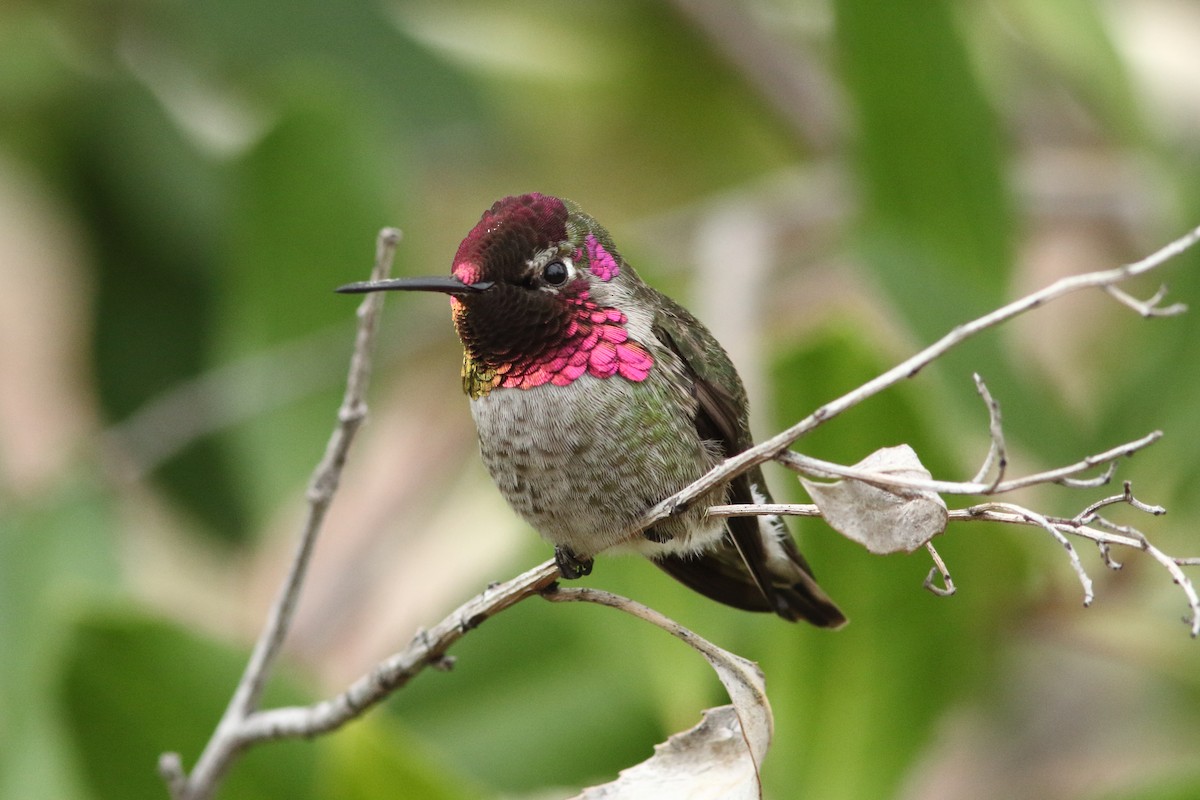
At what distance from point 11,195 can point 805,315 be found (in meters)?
1.97

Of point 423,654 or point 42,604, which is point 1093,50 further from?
point 42,604

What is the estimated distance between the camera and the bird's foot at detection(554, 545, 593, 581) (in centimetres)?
122

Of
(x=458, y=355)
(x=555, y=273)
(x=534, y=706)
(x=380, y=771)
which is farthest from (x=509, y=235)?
(x=458, y=355)

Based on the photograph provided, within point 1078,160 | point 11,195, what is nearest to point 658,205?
point 1078,160

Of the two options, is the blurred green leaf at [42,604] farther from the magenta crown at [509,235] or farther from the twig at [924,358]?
the twig at [924,358]

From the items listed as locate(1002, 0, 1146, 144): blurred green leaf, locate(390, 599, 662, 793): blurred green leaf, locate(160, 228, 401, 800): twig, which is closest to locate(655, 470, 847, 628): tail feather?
locate(160, 228, 401, 800): twig

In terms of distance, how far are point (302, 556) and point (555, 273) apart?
0.34 metres

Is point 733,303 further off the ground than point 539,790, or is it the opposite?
point 733,303

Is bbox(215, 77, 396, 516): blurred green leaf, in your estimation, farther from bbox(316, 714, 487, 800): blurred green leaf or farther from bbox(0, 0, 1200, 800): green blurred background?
bbox(316, 714, 487, 800): blurred green leaf

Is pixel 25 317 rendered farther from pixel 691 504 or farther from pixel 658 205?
pixel 691 504

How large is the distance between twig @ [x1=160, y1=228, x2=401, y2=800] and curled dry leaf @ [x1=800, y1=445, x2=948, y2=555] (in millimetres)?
446

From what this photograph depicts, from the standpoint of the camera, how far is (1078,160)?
3729 millimetres

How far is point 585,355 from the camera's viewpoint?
1.29 m

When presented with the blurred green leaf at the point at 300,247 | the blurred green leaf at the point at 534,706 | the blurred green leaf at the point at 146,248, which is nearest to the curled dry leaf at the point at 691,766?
the blurred green leaf at the point at 534,706
